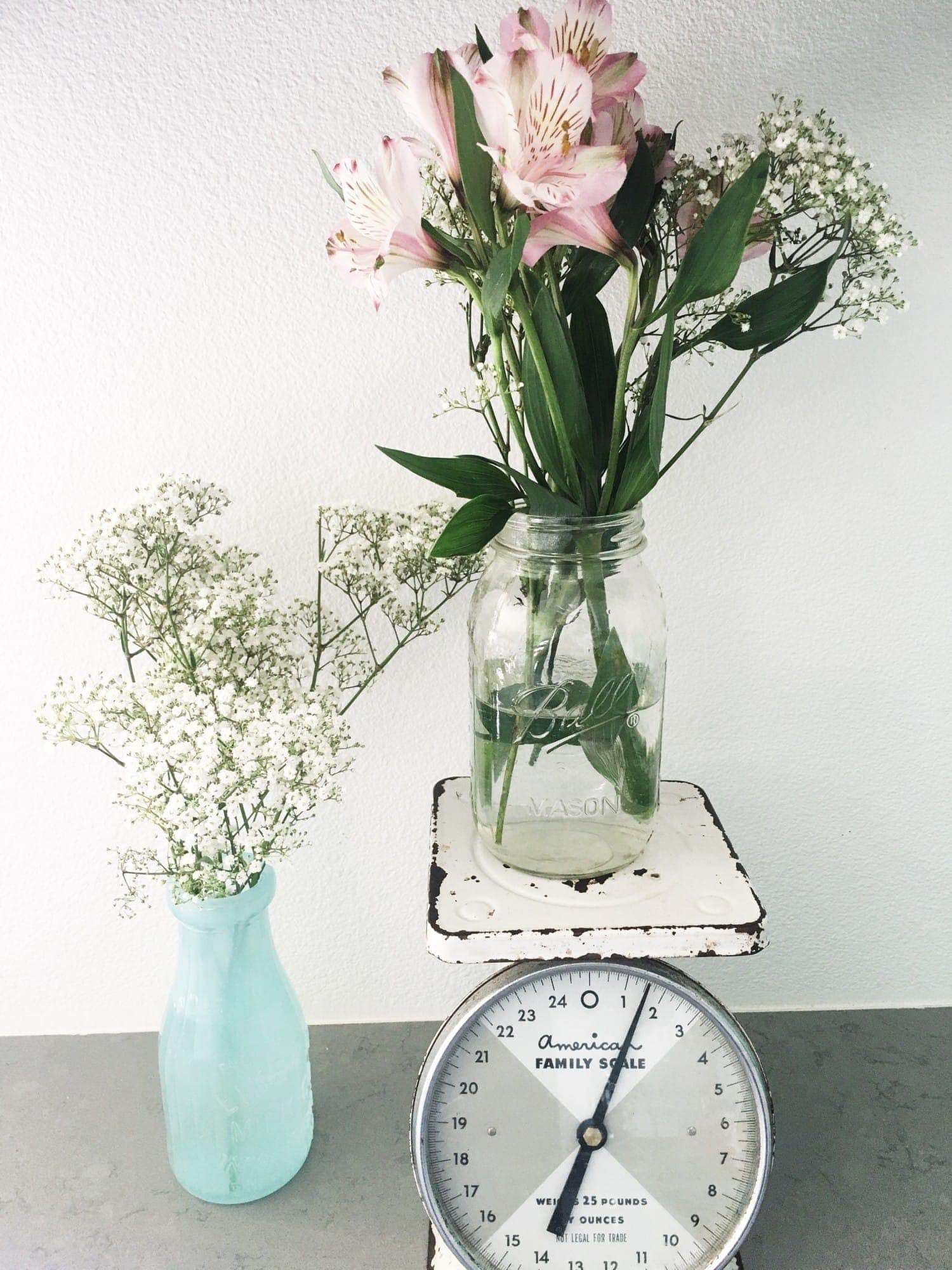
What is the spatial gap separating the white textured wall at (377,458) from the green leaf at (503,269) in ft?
0.98

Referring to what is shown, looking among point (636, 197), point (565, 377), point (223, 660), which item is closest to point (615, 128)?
point (636, 197)

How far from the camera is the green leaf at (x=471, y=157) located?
0.56 m

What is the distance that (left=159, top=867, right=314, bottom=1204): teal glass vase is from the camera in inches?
32.6

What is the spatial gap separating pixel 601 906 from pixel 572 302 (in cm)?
42

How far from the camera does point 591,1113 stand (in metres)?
0.72

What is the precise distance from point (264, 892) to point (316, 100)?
25.2 inches

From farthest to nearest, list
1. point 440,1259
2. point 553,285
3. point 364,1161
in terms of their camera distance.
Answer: point 364,1161 → point 440,1259 → point 553,285

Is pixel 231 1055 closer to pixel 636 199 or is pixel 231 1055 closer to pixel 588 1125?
pixel 588 1125

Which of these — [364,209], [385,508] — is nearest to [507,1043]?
[385,508]

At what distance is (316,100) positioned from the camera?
32.1 inches

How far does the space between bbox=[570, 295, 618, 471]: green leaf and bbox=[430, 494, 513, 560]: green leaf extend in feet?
0.26

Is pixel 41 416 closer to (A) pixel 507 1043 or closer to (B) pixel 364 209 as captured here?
(B) pixel 364 209

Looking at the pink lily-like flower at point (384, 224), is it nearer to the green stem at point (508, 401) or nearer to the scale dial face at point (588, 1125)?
the green stem at point (508, 401)

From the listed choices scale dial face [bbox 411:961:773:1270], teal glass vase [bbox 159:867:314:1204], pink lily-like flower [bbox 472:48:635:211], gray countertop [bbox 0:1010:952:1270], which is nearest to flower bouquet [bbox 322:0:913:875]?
pink lily-like flower [bbox 472:48:635:211]
